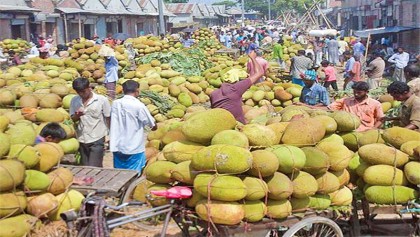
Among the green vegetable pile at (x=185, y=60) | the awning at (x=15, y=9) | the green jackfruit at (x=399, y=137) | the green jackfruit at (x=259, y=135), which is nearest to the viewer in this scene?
the green jackfruit at (x=259, y=135)

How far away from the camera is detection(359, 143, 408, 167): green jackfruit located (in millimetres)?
4195

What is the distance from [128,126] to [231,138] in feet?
6.60

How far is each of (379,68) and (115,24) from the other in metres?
25.3

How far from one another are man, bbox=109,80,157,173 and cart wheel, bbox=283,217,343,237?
230 cm

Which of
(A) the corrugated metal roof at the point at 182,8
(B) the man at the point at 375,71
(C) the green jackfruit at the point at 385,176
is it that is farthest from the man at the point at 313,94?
(A) the corrugated metal roof at the point at 182,8

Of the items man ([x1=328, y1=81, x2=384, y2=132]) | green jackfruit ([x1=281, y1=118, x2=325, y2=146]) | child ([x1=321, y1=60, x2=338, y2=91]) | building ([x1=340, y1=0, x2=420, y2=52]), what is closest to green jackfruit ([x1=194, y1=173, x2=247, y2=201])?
green jackfruit ([x1=281, y1=118, x2=325, y2=146])

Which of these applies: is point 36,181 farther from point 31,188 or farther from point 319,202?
point 319,202

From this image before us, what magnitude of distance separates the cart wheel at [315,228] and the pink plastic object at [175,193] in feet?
2.73

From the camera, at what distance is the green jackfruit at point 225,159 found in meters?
3.73

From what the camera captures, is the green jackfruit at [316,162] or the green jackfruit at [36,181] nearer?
the green jackfruit at [36,181]

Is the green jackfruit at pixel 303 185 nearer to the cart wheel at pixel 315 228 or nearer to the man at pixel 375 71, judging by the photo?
the cart wheel at pixel 315 228

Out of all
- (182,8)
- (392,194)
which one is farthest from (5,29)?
(182,8)

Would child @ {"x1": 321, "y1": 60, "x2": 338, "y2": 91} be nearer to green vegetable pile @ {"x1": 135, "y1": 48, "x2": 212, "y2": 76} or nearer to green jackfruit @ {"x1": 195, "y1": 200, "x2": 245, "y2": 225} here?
green vegetable pile @ {"x1": 135, "y1": 48, "x2": 212, "y2": 76}

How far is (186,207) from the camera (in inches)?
157
